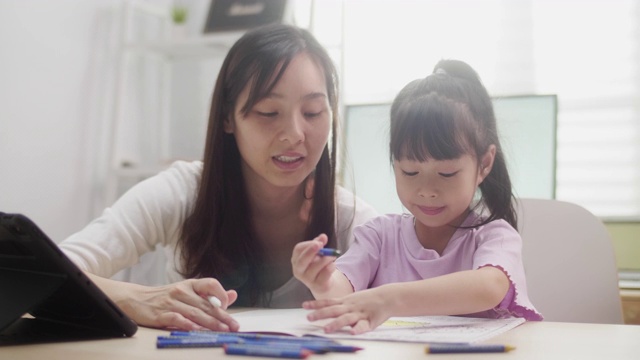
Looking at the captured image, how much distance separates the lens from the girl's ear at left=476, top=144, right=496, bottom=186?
1052mm

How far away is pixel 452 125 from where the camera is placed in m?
1.02

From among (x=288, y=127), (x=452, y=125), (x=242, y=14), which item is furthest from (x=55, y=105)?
(x=452, y=125)

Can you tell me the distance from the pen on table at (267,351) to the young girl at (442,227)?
0.72 ft

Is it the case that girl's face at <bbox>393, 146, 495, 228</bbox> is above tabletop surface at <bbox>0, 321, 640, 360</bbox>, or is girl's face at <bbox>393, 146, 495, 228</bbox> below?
above

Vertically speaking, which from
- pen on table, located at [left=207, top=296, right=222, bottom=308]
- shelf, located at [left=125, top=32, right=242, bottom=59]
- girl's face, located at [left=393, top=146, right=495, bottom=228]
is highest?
shelf, located at [left=125, top=32, right=242, bottom=59]

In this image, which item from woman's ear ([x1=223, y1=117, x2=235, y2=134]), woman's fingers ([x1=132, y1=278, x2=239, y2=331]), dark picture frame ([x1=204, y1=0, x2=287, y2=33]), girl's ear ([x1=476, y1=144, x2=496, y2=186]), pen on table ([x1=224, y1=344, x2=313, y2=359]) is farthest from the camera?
dark picture frame ([x1=204, y1=0, x2=287, y2=33])

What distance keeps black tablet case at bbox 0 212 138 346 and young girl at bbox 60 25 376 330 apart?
1.28 ft

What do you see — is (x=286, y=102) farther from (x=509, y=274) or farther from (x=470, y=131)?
(x=509, y=274)

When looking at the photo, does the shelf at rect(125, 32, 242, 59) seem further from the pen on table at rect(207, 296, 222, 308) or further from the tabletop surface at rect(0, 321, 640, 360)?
the tabletop surface at rect(0, 321, 640, 360)

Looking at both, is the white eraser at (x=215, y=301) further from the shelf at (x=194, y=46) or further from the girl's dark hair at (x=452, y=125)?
the shelf at (x=194, y=46)

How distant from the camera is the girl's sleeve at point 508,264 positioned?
0.93 m

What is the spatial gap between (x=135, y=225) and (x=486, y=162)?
64cm

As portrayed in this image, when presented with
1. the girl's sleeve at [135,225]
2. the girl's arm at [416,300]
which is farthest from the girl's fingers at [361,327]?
the girl's sleeve at [135,225]

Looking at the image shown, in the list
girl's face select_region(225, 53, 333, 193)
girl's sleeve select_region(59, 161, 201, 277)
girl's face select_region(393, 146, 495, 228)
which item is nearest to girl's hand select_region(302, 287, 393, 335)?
girl's face select_region(393, 146, 495, 228)
